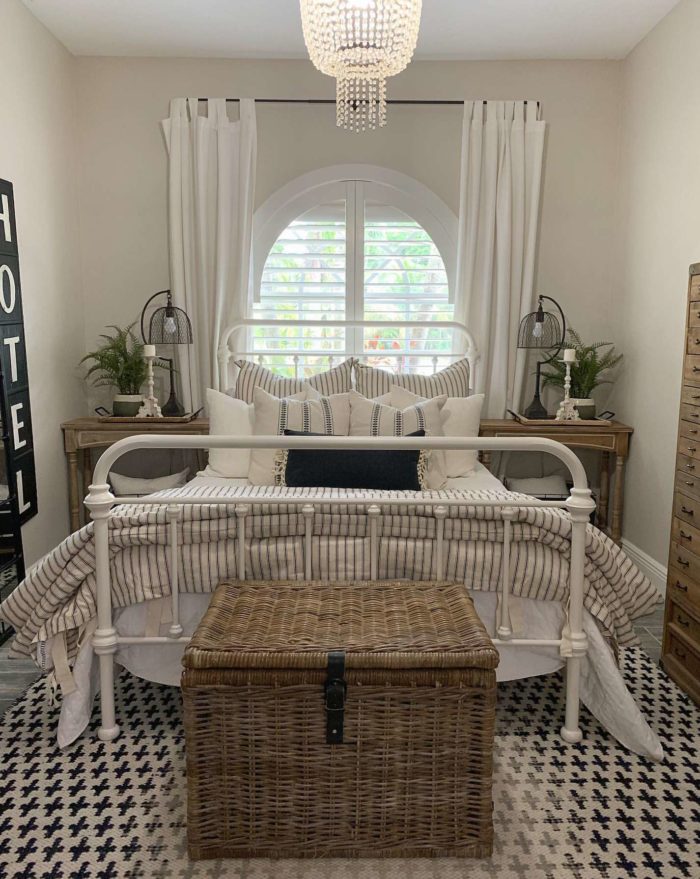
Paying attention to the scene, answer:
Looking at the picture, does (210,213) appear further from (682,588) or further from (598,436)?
(682,588)

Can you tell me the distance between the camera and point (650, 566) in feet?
12.0

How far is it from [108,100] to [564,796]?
12.9 ft

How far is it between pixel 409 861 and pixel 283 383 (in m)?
2.35

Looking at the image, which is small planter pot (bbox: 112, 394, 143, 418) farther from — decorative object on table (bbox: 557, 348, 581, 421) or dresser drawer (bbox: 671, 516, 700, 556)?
dresser drawer (bbox: 671, 516, 700, 556)

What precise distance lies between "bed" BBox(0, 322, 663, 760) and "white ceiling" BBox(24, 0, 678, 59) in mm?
2334

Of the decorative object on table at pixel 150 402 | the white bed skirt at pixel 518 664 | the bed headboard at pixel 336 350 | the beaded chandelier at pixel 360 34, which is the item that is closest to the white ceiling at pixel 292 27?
the beaded chandelier at pixel 360 34

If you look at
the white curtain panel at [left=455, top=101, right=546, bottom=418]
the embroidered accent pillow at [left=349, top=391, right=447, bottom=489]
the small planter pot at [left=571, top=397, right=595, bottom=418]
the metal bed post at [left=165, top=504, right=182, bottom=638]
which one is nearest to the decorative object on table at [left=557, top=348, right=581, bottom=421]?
the small planter pot at [left=571, top=397, right=595, bottom=418]

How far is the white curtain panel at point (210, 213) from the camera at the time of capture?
13.3 ft

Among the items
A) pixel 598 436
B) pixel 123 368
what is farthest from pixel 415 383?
pixel 123 368

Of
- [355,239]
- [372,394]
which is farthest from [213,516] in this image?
[355,239]

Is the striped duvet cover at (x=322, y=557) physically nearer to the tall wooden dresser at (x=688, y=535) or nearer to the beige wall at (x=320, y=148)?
the tall wooden dresser at (x=688, y=535)

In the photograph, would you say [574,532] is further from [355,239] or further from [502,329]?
[355,239]

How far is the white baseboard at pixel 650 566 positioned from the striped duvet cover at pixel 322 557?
132 centimetres

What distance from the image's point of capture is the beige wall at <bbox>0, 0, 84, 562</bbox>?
3367 millimetres
